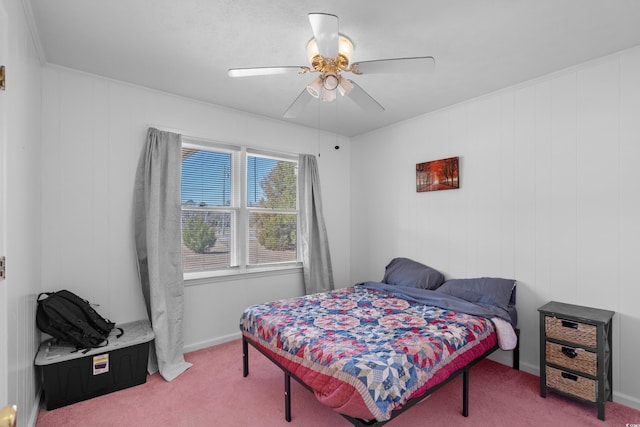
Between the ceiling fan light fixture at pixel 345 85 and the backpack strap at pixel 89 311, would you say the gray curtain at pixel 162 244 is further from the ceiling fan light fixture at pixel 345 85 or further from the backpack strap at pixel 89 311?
the ceiling fan light fixture at pixel 345 85

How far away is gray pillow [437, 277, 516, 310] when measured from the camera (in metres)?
2.82

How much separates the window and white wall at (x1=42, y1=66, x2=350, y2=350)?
0.24 meters

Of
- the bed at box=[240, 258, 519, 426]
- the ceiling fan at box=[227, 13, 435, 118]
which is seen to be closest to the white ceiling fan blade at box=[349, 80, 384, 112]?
the ceiling fan at box=[227, 13, 435, 118]

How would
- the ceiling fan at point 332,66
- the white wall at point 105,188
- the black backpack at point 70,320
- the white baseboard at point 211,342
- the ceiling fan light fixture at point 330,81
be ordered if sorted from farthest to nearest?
the white baseboard at point 211,342 < the white wall at point 105,188 < the black backpack at point 70,320 < the ceiling fan light fixture at point 330,81 < the ceiling fan at point 332,66

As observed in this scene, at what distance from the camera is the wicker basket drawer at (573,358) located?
2.19 m

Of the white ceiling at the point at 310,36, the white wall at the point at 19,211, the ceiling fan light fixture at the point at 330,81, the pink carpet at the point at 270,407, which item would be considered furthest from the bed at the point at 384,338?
the white ceiling at the point at 310,36

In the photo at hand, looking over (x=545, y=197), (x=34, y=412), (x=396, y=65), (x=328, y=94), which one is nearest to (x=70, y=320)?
(x=34, y=412)

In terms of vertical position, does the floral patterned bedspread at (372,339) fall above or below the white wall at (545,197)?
below

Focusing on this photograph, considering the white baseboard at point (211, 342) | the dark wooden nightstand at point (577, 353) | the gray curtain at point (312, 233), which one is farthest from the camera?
the gray curtain at point (312, 233)

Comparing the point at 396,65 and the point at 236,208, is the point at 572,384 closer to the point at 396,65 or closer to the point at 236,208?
the point at 396,65

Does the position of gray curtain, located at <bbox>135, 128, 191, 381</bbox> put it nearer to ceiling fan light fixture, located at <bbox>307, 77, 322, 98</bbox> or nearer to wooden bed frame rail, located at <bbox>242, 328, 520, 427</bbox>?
wooden bed frame rail, located at <bbox>242, 328, 520, 427</bbox>

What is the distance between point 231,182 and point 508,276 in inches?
123

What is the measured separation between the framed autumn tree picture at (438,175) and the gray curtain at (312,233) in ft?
4.39

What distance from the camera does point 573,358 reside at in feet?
7.43
